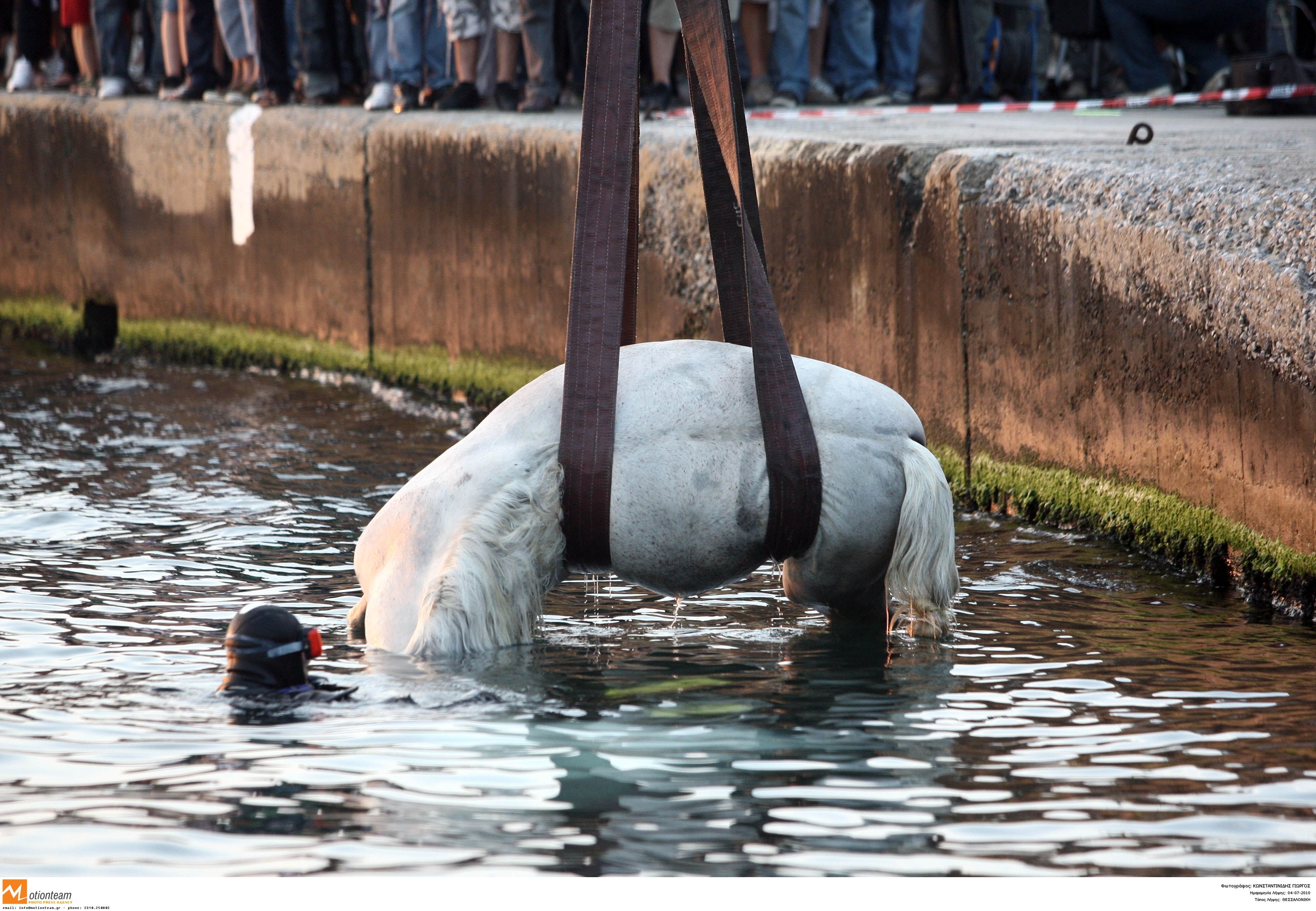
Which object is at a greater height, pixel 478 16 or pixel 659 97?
pixel 478 16

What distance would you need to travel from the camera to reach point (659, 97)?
28.7 ft

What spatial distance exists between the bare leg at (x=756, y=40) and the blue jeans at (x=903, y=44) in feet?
3.29

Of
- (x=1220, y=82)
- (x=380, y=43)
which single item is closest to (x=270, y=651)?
(x=380, y=43)

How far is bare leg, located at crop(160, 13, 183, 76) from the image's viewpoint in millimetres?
10625

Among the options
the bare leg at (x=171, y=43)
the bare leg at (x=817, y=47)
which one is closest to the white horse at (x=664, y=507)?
the bare leg at (x=817, y=47)

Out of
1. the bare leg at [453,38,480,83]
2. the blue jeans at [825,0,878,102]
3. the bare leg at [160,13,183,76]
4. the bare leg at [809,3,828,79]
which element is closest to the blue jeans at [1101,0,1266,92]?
the blue jeans at [825,0,878,102]

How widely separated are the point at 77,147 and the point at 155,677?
24.9 ft

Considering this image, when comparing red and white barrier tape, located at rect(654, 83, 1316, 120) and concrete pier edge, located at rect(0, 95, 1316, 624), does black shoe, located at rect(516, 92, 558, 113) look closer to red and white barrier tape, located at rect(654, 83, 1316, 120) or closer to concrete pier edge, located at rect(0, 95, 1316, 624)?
concrete pier edge, located at rect(0, 95, 1316, 624)

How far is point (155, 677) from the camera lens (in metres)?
3.95

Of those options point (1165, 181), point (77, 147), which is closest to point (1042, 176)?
point (1165, 181)

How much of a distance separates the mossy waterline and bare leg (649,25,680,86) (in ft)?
5.86

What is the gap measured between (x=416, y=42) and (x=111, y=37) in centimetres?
272

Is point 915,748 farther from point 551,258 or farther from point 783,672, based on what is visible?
point 551,258

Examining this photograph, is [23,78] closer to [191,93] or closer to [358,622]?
[191,93]
